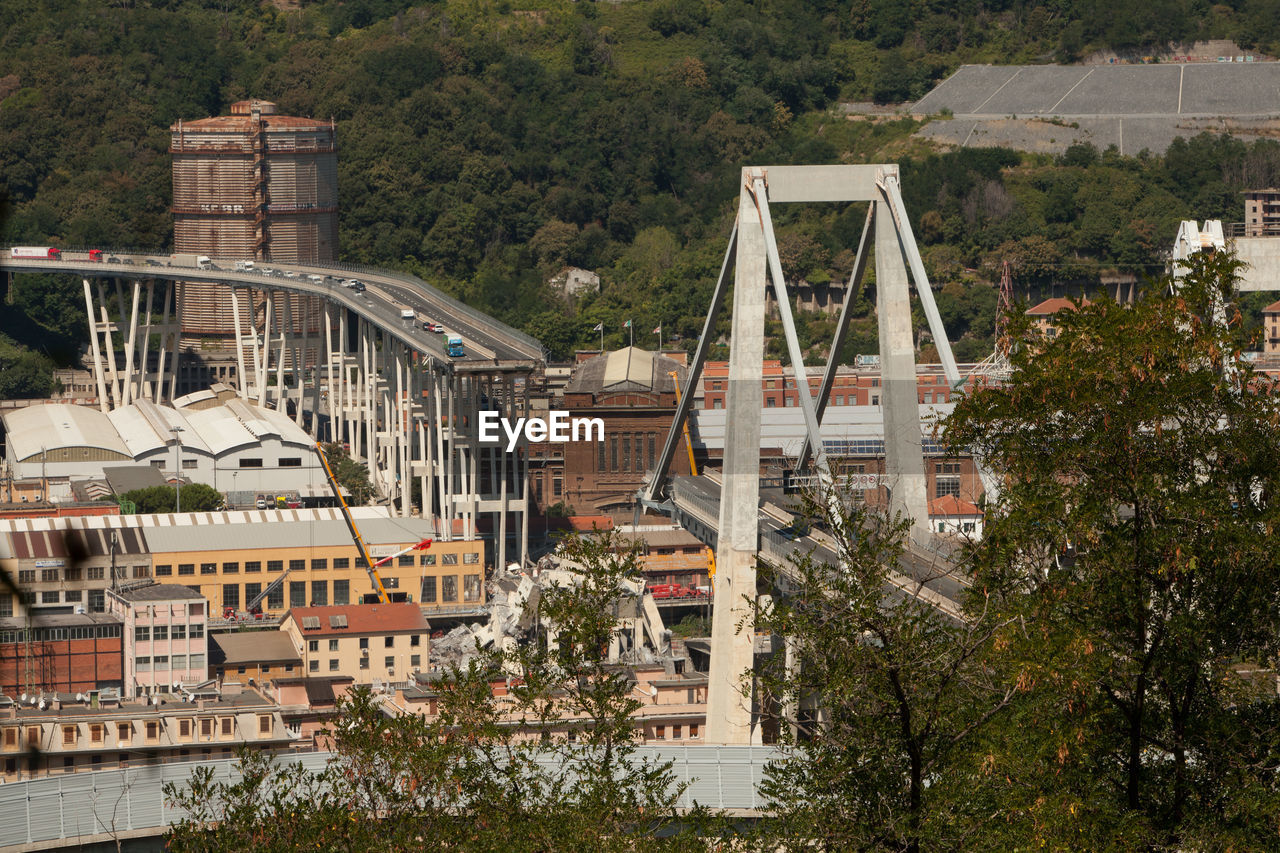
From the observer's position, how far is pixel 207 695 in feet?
148

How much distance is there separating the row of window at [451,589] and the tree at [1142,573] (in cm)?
4039

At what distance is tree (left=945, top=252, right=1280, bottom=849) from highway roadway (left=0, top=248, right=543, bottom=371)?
4538 centimetres

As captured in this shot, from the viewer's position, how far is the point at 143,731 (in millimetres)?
40844

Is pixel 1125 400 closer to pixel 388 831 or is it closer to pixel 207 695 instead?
pixel 388 831

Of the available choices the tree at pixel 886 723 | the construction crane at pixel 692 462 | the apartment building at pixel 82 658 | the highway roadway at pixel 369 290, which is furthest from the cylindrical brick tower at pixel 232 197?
the tree at pixel 886 723

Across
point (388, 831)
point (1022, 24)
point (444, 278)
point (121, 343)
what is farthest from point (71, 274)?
point (388, 831)

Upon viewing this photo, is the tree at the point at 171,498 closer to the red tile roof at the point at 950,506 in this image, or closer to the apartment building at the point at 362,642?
the apartment building at the point at 362,642

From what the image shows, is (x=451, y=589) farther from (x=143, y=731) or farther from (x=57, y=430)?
(x=143, y=731)

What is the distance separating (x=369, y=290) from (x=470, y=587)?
2529 cm

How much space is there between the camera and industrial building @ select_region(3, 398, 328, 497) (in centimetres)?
6756

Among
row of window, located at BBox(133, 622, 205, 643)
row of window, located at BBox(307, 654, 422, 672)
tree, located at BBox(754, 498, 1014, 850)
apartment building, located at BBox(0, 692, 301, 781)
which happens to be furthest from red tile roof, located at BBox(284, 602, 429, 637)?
tree, located at BBox(754, 498, 1014, 850)

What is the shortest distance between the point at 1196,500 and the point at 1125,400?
0.98 metres

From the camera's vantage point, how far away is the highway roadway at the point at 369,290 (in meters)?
67.5

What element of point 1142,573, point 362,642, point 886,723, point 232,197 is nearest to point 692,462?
point 362,642
